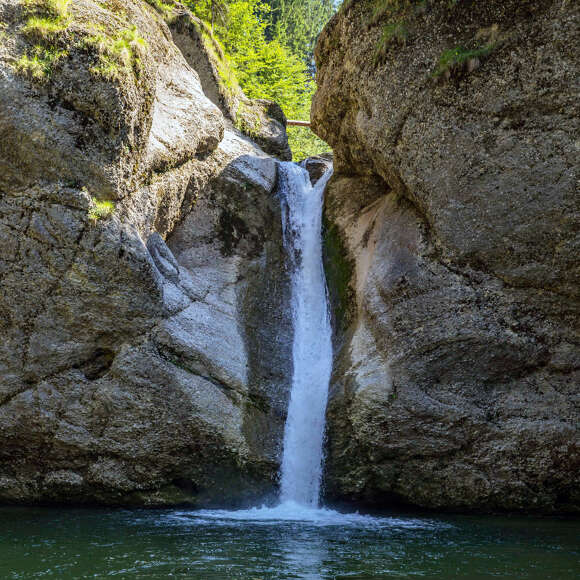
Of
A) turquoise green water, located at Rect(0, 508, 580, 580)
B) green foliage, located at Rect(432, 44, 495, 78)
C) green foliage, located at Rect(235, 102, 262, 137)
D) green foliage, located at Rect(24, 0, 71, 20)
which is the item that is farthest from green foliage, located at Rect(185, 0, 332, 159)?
turquoise green water, located at Rect(0, 508, 580, 580)

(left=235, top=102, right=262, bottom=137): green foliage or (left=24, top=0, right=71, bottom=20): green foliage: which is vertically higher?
(left=235, top=102, right=262, bottom=137): green foliage

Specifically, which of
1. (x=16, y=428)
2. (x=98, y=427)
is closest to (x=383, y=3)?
(x=98, y=427)

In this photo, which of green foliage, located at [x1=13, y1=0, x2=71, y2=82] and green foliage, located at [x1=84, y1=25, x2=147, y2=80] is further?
green foliage, located at [x1=84, y1=25, x2=147, y2=80]

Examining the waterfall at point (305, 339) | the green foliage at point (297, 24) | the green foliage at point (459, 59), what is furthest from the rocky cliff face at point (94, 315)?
the green foliage at point (297, 24)

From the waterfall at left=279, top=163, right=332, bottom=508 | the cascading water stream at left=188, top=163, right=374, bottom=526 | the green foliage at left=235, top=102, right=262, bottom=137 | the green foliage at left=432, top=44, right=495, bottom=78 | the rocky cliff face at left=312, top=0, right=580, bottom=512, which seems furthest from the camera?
the green foliage at left=235, top=102, right=262, bottom=137

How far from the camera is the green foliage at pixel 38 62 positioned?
30.2 feet

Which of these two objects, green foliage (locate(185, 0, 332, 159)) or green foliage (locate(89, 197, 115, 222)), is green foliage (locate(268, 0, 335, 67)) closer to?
green foliage (locate(185, 0, 332, 159))

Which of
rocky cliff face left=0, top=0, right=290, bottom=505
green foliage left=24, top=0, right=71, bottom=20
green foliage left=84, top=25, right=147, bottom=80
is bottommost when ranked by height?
rocky cliff face left=0, top=0, right=290, bottom=505

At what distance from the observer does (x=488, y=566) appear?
6121 mm

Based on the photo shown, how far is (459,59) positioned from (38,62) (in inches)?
268

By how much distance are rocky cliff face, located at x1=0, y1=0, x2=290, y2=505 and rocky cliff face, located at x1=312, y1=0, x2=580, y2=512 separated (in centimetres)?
223

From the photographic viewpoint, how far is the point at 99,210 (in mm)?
9492

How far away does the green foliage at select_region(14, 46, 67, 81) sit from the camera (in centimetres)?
921

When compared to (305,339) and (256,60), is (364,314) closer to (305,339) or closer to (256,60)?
(305,339)
